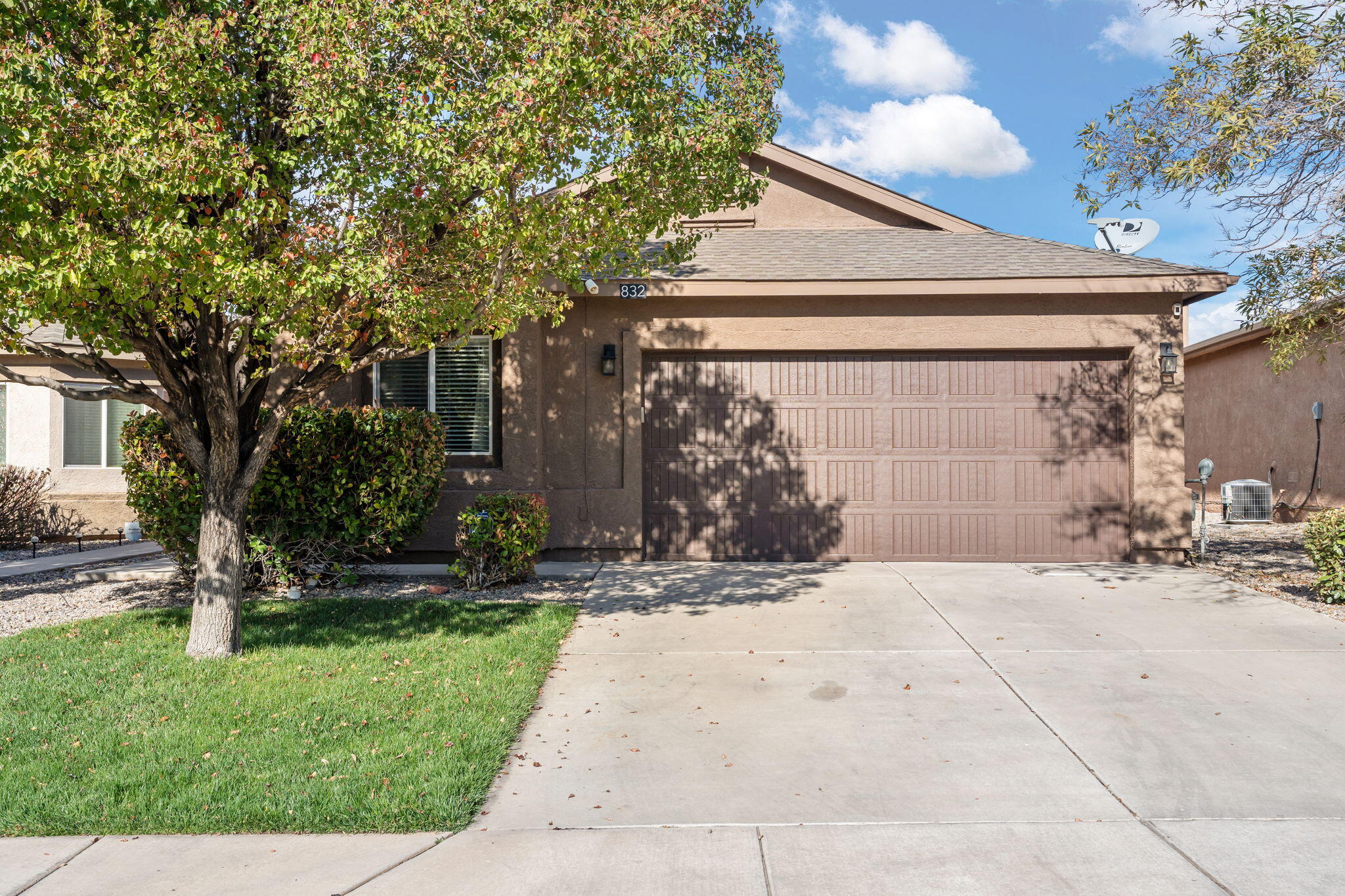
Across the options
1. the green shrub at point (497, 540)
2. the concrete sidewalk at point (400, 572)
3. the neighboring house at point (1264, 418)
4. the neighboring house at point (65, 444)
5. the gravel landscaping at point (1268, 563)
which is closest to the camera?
the gravel landscaping at point (1268, 563)

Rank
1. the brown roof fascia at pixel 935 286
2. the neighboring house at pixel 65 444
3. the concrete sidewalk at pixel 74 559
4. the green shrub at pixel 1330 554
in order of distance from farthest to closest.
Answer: the neighboring house at pixel 65 444, the concrete sidewalk at pixel 74 559, the brown roof fascia at pixel 935 286, the green shrub at pixel 1330 554

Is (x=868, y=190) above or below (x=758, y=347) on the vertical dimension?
above

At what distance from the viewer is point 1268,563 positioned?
33.2 feet

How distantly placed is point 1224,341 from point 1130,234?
4871mm

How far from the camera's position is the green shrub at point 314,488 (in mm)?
8125

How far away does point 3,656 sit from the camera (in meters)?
6.00

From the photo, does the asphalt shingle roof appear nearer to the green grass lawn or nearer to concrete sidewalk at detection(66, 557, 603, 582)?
concrete sidewalk at detection(66, 557, 603, 582)

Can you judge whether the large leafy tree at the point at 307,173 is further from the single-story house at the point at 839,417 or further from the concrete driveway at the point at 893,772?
the single-story house at the point at 839,417

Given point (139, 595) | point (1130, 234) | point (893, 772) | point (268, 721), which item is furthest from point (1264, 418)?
point (139, 595)

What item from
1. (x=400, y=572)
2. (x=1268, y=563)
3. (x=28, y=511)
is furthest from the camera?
A: (x=28, y=511)

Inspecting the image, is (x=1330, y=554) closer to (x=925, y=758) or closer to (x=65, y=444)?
(x=925, y=758)

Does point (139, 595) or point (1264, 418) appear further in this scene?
point (1264, 418)

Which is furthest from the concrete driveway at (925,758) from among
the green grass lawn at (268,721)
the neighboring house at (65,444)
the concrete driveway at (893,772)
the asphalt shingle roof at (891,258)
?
the neighboring house at (65,444)

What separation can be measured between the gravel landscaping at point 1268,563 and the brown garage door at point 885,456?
1.22 metres
